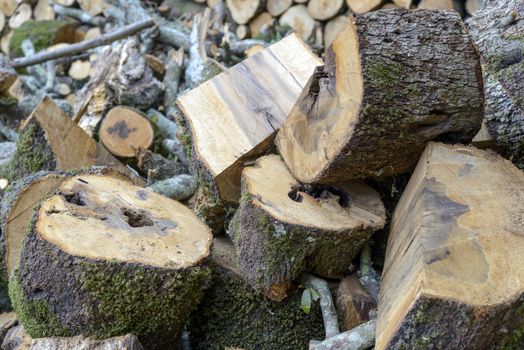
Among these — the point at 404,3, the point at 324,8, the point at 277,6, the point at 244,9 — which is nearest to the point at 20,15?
the point at 244,9

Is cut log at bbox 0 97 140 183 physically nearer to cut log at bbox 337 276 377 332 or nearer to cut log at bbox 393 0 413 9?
cut log at bbox 337 276 377 332

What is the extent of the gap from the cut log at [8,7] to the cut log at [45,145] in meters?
3.81

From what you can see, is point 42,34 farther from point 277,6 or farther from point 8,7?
point 277,6

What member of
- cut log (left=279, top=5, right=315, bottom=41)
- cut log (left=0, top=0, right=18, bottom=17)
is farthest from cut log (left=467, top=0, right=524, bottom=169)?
cut log (left=0, top=0, right=18, bottom=17)

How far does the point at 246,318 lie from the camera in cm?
217

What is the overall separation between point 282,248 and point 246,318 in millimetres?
435

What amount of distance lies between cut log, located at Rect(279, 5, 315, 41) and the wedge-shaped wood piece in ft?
6.15

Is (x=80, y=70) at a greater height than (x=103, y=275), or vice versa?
(x=103, y=275)

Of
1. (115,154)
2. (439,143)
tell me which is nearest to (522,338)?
(439,143)

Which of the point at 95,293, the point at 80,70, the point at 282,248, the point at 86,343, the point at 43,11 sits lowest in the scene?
the point at 80,70

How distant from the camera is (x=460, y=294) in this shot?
1359 mm

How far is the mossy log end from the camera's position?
2127mm

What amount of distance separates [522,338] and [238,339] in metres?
1.03

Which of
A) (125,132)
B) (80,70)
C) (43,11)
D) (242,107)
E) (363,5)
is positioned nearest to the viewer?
(242,107)
